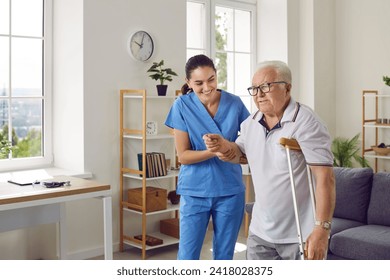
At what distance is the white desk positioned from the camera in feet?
10.3

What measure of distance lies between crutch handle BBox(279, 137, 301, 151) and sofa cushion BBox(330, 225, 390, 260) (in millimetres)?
1840

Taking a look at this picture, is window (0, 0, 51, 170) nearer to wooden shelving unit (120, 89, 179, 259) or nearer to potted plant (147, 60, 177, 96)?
wooden shelving unit (120, 89, 179, 259)

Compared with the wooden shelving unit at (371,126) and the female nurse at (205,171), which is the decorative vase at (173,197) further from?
the wooden shelving unit at (371,126)

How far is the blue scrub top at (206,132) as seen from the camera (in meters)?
2.73

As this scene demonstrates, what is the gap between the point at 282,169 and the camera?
202 cm

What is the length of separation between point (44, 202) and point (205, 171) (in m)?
1.03

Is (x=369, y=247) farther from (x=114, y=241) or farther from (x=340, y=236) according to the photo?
(x=114, y=241)

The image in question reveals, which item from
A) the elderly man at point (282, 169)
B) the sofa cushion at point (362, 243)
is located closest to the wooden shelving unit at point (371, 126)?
the sofa cushion at point (362, 243)

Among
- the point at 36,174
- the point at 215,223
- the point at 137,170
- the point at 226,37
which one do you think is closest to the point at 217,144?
the point at 215,223

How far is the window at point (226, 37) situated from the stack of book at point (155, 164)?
132 cm

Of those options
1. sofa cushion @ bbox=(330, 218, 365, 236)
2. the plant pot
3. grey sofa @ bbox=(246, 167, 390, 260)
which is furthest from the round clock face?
sofa cushion @ bbox=(330, 218, 365, 236)

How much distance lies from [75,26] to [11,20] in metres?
0.47

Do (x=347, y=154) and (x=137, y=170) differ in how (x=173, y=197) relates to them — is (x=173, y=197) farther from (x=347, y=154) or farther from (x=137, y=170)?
(x=347, y=154)

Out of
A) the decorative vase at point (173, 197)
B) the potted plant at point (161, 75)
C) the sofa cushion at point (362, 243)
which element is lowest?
the sofa cushion at point (362, 243)
